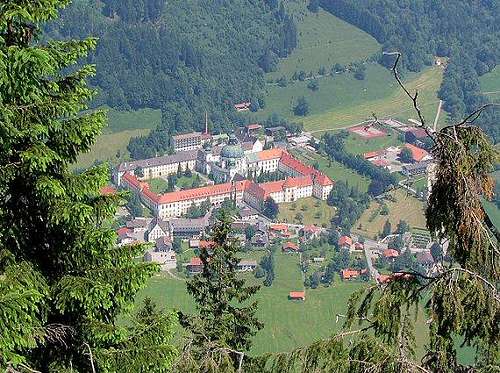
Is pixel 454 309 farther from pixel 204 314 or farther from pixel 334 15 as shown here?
pixel 334 15

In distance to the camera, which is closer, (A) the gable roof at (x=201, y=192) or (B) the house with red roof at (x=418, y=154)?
(A) the gable roof at (x=201, y=192)

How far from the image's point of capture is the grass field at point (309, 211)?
6034 cm

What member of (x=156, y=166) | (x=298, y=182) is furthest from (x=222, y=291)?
(x=156, y=166)

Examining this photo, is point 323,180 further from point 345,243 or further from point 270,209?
point 345,243

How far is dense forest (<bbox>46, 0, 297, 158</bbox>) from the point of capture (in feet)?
300

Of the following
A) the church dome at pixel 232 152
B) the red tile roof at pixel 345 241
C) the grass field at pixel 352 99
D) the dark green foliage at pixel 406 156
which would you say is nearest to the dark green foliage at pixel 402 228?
the red tile roof at pixel 345 241

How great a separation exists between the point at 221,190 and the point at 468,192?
58.9 metres

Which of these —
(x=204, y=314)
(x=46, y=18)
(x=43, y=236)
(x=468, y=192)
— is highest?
(x=46, y=18)

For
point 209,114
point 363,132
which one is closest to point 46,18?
point 363,132

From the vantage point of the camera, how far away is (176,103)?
9138cm

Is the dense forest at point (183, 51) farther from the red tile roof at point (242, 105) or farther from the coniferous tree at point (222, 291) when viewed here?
the coniferous tree at point (222, 291)

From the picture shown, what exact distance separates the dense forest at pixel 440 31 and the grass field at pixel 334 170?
80.5 ft

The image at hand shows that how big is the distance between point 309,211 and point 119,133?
26.1m

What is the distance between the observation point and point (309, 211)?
6219 cm
